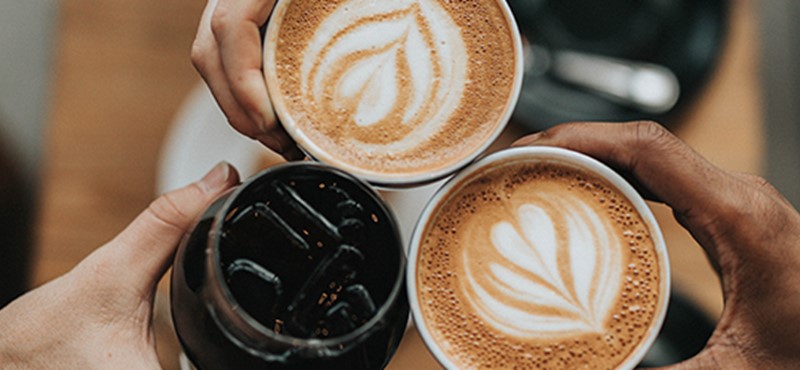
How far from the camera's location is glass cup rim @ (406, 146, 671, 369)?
2.31ft

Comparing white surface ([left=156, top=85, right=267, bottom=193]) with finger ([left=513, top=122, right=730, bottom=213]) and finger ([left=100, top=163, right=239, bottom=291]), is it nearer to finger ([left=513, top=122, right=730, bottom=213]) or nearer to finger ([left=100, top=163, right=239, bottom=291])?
finger ([left=100, top=163, right=239, bottom=291])

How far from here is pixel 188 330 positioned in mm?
685

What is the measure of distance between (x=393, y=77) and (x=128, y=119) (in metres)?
0.54

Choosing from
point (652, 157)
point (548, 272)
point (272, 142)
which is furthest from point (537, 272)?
point (272, 142)

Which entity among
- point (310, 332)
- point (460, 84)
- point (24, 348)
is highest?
point (460, 84)

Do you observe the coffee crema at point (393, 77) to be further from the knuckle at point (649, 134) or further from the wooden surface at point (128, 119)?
the wooden surface at point (128, 119)

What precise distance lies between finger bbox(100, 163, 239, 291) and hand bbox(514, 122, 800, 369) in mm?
357

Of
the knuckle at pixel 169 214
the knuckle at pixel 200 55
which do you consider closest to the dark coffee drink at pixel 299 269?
the knuckle at pixel 169 214

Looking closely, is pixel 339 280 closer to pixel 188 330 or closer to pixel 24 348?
pixel 188 330

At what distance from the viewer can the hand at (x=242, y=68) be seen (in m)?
0.74

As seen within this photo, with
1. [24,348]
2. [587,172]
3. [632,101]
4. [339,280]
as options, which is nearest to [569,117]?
[632,101]

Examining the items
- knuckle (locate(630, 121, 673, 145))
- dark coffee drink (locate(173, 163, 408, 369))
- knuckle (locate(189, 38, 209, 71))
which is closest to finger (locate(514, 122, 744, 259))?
knuckle (locate(630, 121, 673, 145))

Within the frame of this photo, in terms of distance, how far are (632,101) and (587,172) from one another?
422mm

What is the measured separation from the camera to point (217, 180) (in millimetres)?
800
